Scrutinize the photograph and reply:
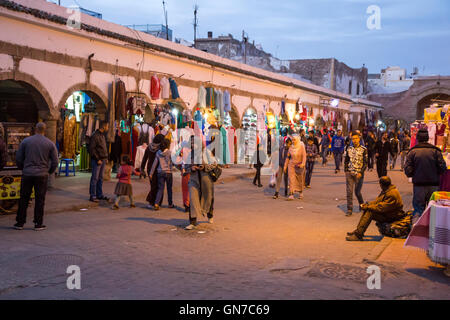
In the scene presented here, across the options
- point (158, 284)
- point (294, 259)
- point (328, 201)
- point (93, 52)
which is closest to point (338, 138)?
point (328, 201)

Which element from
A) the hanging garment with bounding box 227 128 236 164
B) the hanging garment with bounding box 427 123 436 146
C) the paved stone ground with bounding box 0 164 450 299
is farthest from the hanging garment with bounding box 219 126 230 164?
the paved stone ground with bounding box 0 164 450 299

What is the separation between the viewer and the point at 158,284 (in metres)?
5.81

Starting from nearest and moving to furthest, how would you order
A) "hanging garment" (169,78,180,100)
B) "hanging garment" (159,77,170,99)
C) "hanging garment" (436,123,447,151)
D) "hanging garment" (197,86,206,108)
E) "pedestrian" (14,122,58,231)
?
"pedestrian" (14,122,58,231)
"hanging garment" (436,123,447,151)
"hanging garment" (159,77,170,99)
"hanging garment" (169,78,180,100)
"hanging garment" (197,86,206,108)

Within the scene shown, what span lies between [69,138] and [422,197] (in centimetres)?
1176

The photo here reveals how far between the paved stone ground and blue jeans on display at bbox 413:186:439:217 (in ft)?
2.96

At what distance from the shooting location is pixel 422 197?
8930mm

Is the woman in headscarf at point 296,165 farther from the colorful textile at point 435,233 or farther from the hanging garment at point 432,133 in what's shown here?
the colorful textile at point 435,233

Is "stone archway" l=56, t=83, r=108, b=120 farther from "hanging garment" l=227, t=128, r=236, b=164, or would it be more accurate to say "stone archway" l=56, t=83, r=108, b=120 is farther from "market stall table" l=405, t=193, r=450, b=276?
"market stall table" l=405, t=193, r=450, b=276

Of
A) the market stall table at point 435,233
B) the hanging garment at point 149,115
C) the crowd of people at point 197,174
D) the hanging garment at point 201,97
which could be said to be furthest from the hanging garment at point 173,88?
the market stall table at point 435,233

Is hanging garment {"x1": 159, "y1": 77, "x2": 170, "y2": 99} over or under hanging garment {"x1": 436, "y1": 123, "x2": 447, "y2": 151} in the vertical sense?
over

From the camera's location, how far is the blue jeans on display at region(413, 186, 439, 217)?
349 inches

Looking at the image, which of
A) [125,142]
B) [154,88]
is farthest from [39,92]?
[154,88]

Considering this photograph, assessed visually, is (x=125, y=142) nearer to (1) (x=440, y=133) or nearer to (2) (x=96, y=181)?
(2) (x=96, y=181)
